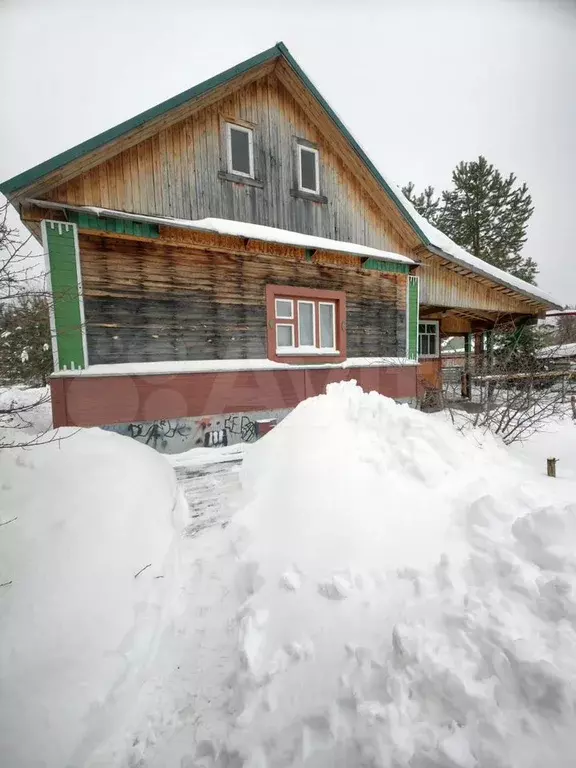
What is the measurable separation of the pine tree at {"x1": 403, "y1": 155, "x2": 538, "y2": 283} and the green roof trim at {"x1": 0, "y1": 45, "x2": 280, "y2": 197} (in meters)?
19.6

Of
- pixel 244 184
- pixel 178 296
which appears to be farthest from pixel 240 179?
pixel 178 296

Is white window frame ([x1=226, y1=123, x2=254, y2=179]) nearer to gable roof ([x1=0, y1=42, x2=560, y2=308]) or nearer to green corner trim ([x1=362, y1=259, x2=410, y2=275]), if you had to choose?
gable roof ([x1=0, y1=42, x2=560, y2=308])

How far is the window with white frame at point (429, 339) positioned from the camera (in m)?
13.6

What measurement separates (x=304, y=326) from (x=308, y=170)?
4.09 m

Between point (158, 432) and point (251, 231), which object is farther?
point (251, 231)

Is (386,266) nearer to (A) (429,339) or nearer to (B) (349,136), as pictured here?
(B) (349,136)

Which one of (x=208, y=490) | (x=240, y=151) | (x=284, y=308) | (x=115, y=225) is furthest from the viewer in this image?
(x=284, y=308)

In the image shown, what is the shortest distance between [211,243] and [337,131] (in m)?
4.72

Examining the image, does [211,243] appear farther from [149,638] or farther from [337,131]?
[149,638]

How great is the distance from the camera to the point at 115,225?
598 centimetres

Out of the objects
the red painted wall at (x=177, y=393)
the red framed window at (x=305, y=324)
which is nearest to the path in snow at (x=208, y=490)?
the red painted wall at (x=177, y=393)

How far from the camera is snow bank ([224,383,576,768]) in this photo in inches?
59.6

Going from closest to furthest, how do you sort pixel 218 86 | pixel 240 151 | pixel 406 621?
pixel 406 621, pixel 218 86, pixel 240 151

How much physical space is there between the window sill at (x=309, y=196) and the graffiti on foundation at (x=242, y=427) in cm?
567
